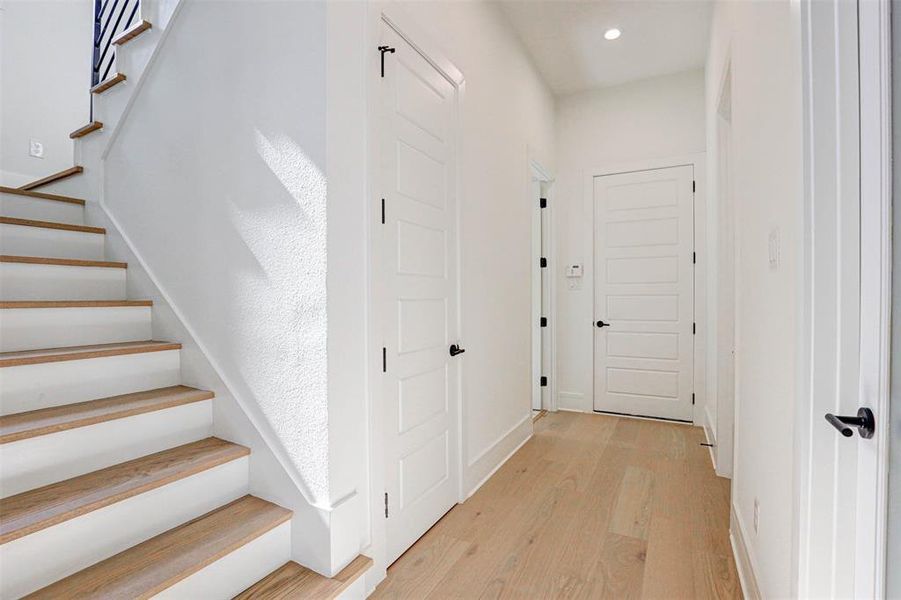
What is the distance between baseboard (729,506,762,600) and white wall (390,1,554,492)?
4.27 ft

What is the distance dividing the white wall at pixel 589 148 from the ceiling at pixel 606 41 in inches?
6.8

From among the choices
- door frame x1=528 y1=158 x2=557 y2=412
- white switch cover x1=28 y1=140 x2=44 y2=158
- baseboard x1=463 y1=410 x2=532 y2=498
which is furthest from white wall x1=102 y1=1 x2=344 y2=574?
door frame x1=528 y1=158 x2=557 y2=412

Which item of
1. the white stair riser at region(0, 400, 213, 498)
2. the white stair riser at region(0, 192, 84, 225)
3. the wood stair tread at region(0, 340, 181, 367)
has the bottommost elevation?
the white stair riser at region(0, 400, 213, 498)

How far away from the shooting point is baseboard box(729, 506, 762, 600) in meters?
1.54

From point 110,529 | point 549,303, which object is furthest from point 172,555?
point 549,303

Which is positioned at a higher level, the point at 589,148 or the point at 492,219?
the point at 589,148

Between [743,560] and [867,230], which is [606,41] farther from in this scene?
[743,560]

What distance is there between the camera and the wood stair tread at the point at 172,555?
1.16m

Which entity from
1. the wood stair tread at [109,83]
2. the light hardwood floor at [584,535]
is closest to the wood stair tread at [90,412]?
the light hardwood floor at [584,535]

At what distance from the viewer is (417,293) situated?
204 cm

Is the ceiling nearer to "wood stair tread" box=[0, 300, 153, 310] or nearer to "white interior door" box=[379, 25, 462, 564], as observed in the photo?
"white interior door" box=[379, 25, 462, 564]

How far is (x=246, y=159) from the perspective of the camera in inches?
66.4

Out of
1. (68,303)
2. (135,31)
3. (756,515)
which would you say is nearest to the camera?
(756,515)

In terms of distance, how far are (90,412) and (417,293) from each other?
131cm
